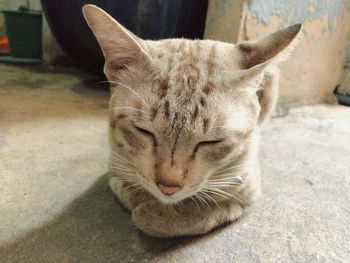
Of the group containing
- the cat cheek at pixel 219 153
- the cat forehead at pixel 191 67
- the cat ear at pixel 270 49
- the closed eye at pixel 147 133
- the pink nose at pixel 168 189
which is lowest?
the pink nose at pixel 168 189

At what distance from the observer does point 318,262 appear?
1.01 m

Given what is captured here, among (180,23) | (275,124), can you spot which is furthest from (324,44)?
(180,23)

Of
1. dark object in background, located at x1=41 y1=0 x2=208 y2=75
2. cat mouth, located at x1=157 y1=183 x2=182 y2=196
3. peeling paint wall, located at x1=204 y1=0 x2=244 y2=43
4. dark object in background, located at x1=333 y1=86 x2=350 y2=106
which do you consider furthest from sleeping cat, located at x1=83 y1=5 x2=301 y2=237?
dark object in background, located at x1=333 y1=86 x2=350 y2=106

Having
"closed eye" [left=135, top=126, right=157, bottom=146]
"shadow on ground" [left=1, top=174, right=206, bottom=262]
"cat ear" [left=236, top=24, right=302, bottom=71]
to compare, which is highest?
"cat ear" [left=236, top=24, right=302, bottom=71]

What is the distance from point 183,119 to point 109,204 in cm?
62

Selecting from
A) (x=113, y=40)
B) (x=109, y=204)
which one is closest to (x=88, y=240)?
(x=109, y=204)

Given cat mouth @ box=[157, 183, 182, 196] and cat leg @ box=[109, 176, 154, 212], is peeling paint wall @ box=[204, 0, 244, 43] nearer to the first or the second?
cat leg @ box=[109, 176, 154, 212]

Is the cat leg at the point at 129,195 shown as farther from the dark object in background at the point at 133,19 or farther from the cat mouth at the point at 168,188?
the dark object in background at the point at 133,19

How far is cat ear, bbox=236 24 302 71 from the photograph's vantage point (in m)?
0.94

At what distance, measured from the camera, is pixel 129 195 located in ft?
3.94

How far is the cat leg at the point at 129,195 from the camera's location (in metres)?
1.18

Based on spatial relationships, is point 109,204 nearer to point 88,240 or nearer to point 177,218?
point 88,240

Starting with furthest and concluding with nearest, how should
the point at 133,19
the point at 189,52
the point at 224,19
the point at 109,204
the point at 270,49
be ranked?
the point at 133,19 < the point at 224,19 < the point at 109,204 < the point at 189,52 < the point at 270,49

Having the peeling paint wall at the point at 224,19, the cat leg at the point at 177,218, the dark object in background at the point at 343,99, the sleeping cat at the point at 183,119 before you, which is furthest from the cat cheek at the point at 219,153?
the dark object in background at the point at 343,99
